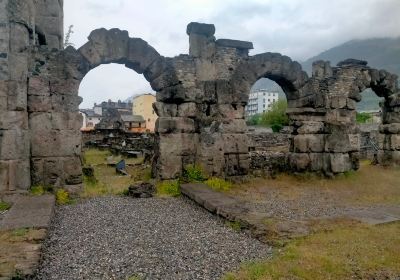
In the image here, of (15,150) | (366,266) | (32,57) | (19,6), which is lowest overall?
(366,266)

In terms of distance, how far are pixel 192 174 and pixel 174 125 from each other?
1447mm

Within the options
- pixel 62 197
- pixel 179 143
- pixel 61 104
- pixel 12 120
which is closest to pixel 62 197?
pixel 62 197

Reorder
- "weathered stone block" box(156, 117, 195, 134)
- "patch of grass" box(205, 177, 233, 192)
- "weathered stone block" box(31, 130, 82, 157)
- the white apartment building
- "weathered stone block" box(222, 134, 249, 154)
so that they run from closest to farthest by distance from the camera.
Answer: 1. "weathered stone block" box(31, 130, 82, 157)
2. "patch of grass" box(205, 177, 233, 192)
3. "weathered stone block" box(156, 117, 195, 134)
4. "weathered stone block" box(222, 134, 249, 154)
5. the white apartment building

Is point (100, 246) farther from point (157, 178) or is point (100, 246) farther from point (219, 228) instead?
point (157, 178)

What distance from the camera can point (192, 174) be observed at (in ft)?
35.7

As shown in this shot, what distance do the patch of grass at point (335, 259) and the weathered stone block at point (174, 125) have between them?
5534 mm

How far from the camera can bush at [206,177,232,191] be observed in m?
10.6

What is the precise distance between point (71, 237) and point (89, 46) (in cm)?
561

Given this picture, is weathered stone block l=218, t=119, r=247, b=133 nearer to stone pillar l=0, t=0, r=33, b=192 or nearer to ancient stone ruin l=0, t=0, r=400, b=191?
ancient stone ruin l=0, t=0, r=400, b=191

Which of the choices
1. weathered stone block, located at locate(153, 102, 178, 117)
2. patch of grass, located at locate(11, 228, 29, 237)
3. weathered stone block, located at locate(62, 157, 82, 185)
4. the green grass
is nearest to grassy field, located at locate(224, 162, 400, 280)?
patch of grass, located at locate(11, 228, 29, 237)

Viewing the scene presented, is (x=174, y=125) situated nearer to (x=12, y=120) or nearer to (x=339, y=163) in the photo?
(x=12, y=120)

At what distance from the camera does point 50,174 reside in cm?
943

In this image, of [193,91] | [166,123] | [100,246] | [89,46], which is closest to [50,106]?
[89,46]

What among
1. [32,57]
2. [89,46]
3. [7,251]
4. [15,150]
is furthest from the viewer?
[89,46]
